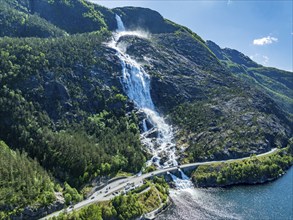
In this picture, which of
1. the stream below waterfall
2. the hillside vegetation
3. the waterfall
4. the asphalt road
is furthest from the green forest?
the hillside vegetation

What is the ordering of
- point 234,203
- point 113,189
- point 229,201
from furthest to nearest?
point 229,201
point 234,203
point 113,189

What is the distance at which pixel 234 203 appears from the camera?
138125 millimetres

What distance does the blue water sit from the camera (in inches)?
4961

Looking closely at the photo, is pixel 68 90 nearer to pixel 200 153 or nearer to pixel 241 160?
pixel 200 153

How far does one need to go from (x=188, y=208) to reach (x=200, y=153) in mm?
57912

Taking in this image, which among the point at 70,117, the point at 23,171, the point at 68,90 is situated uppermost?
the point at 68,90

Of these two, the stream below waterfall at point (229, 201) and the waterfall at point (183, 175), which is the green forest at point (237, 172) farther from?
the stream below waterfall at point (229, 201)


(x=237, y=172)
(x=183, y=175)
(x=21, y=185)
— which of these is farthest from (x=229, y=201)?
(x=21, y=185)

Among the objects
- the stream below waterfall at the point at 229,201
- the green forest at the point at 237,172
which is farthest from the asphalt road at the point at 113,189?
the green forest at the point at 237,172

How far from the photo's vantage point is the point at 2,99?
160375 millimetres

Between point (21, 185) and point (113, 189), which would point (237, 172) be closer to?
point (113, 189)

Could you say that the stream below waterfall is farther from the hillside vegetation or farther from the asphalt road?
the hillside vegetation

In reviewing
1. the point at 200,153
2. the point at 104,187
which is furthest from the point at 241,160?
the point at 104,187

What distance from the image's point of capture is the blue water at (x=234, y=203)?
413 feet
